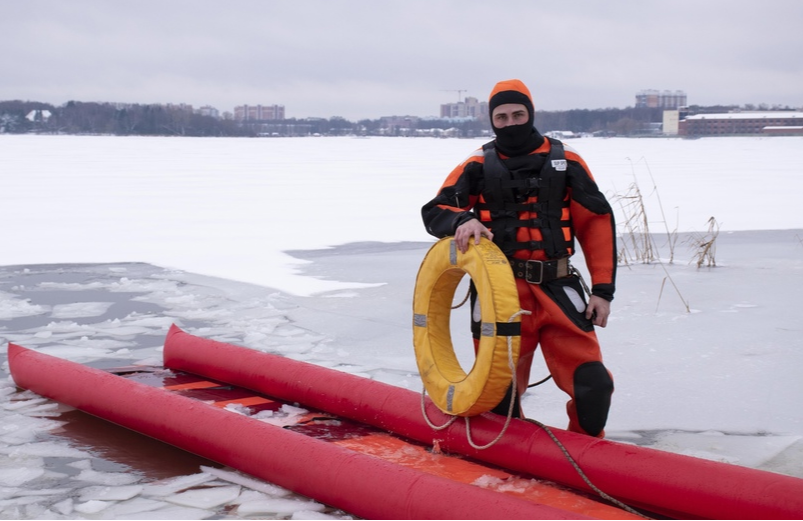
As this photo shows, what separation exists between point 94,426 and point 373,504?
→ 68.2 inches


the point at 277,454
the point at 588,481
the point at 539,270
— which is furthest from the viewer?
the point at 539,270

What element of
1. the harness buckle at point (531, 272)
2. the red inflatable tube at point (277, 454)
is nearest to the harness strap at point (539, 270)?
the harness buckle at point (531, 272)

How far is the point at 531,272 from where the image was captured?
10.6ft

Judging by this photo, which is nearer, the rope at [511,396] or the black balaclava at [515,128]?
the rope at [511,396]

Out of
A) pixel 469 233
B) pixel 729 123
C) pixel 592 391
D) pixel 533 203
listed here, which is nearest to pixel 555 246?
pixel 533 203

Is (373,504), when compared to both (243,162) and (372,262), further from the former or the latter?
(243,162)

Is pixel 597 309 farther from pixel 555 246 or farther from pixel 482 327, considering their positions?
pixel 482 327

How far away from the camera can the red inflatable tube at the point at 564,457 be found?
2.68 meters

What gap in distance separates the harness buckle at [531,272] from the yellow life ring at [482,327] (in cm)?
14

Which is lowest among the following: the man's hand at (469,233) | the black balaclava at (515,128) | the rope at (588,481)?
the rope at (588,481)

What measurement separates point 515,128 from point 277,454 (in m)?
1.46

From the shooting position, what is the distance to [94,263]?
8.55 metres

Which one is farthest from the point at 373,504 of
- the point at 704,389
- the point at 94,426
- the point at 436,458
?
the point at 704,389

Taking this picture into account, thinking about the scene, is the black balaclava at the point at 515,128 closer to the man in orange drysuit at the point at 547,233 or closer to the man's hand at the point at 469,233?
the man in orange drysuit at the point at 547,233
